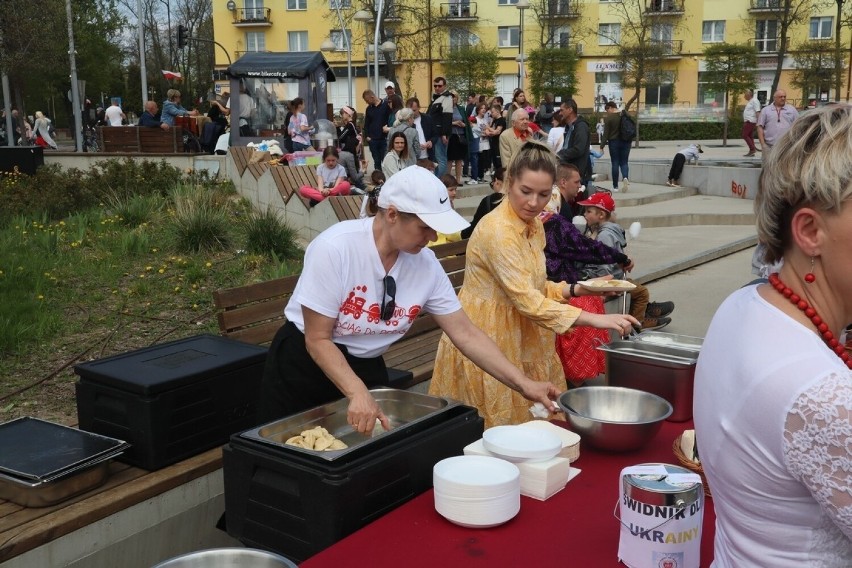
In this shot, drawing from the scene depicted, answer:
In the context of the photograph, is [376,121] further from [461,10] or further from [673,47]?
[461,10]

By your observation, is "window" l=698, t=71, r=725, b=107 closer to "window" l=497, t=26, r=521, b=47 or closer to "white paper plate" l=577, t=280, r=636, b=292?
"window" l=497, t=26, r=521, b=47

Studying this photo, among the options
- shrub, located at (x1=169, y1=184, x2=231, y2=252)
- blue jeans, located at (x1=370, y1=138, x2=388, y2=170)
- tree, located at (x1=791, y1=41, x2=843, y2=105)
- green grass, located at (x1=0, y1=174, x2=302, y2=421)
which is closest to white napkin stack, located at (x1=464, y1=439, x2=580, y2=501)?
green grass, located at (x1=0, y1=174, x2=302, y2=421)

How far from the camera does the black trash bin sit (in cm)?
1587

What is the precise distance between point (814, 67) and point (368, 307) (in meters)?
47.8

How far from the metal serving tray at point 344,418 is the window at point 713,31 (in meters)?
60.2

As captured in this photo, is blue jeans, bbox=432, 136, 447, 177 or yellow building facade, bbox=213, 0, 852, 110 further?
yellow building facade, bbox=213, 0, 852, 110

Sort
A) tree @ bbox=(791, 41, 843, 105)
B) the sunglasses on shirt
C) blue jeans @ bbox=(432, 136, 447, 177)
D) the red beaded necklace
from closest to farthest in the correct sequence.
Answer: the red beaded necklace, the sunglasses on shirt, blue jeans @ bbox=(432, 136, 447, 177), tree @ bbox=(791, 41, 843, 105)

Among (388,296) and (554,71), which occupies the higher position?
(554,71)

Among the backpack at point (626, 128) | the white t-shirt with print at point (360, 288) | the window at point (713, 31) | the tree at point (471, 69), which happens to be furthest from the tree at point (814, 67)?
the white t-shirt with print at point (360, 288)

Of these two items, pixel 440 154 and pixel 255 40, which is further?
→ pixel 255 40

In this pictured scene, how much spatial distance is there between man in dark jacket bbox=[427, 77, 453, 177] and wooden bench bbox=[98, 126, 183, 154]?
6.07 m

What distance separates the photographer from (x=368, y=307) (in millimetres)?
3109

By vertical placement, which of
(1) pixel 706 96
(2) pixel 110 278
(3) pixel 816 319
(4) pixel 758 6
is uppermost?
(4) pixel 758 6

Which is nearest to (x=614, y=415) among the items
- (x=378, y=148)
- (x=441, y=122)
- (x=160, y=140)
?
(x=441, y=122)
